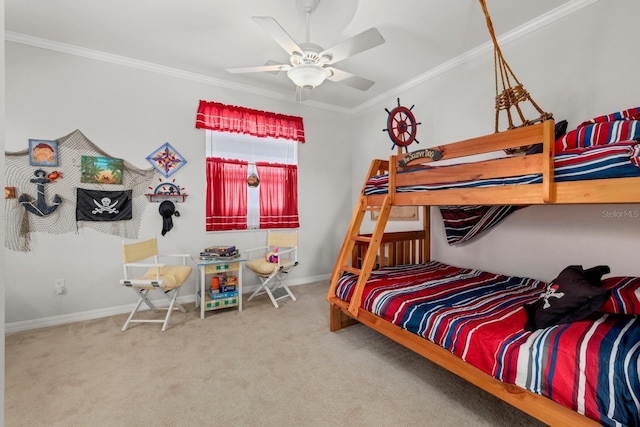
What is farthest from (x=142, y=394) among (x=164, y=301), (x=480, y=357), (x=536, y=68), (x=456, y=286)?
(x=536, y=68)

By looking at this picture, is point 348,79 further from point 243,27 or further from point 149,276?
point 149,276

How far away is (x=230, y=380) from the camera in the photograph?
205cm

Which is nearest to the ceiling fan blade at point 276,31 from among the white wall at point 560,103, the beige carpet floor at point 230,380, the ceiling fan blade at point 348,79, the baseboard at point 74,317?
the ceiling fan blade at point 348,79

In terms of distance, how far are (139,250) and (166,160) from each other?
1173 mm

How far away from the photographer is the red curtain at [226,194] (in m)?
3.79

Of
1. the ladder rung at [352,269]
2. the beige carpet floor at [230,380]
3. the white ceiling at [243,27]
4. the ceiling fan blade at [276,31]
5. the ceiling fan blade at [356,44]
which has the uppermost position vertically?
the white ceiling at [243,27]

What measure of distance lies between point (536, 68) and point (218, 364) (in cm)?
385

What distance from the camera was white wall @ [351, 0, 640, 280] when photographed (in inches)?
85.5

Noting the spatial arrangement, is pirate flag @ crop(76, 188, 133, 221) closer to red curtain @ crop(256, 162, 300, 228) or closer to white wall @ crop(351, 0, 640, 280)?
red curtain @ crop(256, 162, 300, 228)

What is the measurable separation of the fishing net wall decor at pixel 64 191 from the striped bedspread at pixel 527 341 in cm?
287

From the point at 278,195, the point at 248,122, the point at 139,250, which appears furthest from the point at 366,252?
the point at 248,122

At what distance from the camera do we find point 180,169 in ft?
11.9

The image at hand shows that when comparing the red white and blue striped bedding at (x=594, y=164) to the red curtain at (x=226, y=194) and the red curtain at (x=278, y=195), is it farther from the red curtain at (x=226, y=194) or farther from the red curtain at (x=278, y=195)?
the red curtain at (x=226, y=194)

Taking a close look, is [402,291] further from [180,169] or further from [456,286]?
[180,169]
